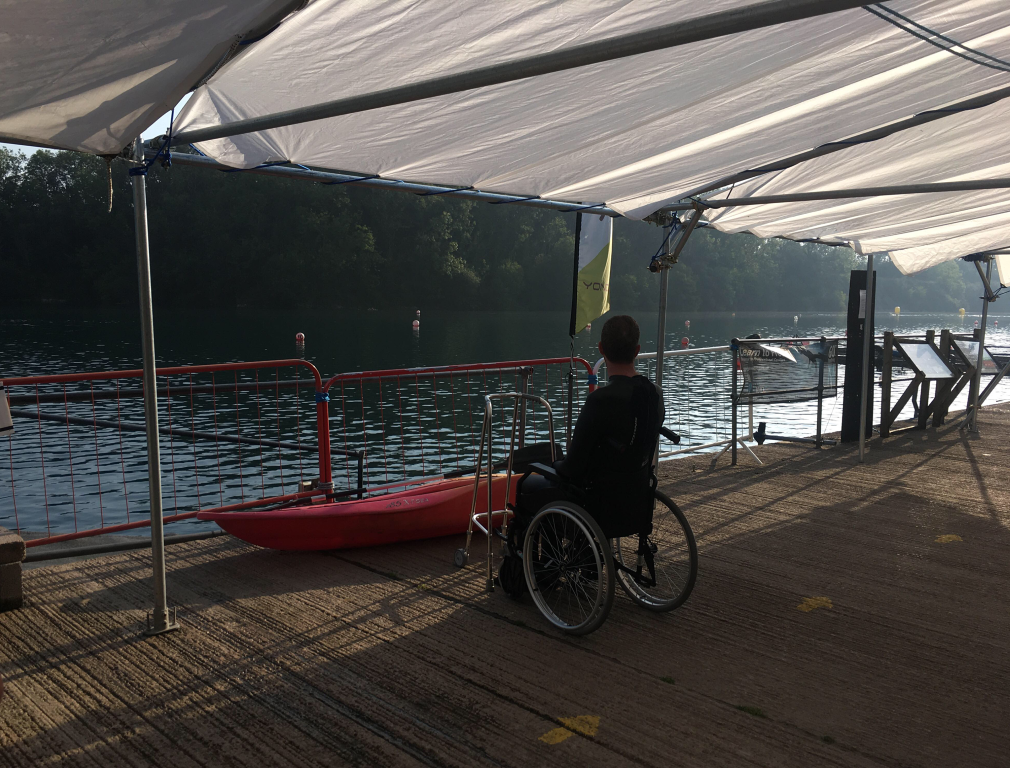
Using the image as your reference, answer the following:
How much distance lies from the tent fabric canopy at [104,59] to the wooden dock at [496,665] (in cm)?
251

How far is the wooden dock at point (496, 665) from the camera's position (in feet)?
9.92

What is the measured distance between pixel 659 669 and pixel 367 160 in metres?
3.50

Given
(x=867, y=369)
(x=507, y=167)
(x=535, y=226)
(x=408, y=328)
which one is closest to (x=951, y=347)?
(x=867, y=369)

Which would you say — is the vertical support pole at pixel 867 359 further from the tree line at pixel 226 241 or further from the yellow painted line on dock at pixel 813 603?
the tree line at pixel 226 241

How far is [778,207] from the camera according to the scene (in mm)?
7547

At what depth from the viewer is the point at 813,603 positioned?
15.0 ft

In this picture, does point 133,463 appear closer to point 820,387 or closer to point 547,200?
point 547,200

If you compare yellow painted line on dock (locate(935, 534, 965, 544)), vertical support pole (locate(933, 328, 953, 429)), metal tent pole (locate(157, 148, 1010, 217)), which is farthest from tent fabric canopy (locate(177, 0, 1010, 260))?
vertical support pole (locate(933, 328, 953, 429))

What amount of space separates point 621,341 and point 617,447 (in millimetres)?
564

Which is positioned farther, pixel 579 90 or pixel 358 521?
pixel 358 521

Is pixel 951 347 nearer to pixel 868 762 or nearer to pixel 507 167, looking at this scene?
pixel 507 167

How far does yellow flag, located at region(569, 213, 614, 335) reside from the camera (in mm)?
6754

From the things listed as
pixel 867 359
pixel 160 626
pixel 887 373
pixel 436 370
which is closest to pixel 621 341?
pixel 160 626

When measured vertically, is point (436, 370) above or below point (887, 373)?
above
